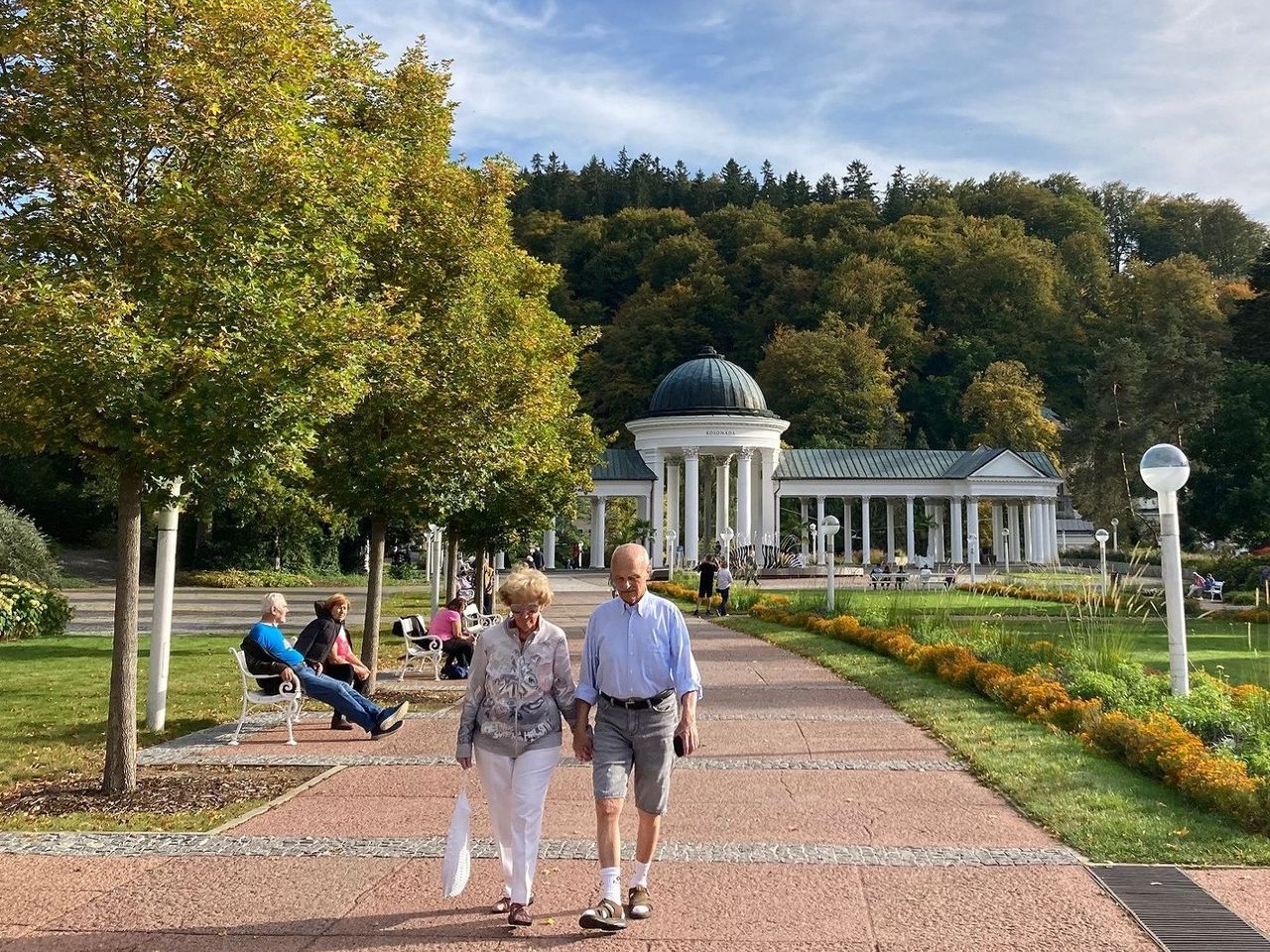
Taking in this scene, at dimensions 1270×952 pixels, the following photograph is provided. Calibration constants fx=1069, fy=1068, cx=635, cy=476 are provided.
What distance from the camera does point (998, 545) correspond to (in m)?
66.6

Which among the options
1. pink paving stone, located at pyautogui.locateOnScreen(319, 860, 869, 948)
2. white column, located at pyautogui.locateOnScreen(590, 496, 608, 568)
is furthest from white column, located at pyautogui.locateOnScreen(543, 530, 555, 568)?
pink paving stone, located at pyautogui.locateOnScreen(319, 860, 869, 948)

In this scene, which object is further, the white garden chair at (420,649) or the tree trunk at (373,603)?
the white garden chair at (420,649)

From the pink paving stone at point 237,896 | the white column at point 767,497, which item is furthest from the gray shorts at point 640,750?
the white column at point 767,497

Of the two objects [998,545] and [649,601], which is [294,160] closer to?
[649,601]

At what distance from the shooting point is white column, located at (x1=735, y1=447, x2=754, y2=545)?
59.1 meters

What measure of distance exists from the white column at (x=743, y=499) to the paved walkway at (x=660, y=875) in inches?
1993

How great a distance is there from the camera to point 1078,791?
24.1 feet

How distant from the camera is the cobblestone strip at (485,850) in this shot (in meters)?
5.77

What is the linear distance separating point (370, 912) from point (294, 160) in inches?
212

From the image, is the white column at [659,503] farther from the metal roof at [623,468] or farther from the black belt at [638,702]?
the black belt at [638,702]

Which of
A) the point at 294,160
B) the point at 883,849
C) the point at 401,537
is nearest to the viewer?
the point at 883,849

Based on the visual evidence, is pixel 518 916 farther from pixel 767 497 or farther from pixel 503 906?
pixel 767 497

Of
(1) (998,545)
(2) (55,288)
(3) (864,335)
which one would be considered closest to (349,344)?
(2) (55,288)

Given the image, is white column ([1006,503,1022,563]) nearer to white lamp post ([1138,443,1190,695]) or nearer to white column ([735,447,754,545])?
white column ([735,447,754,545])
